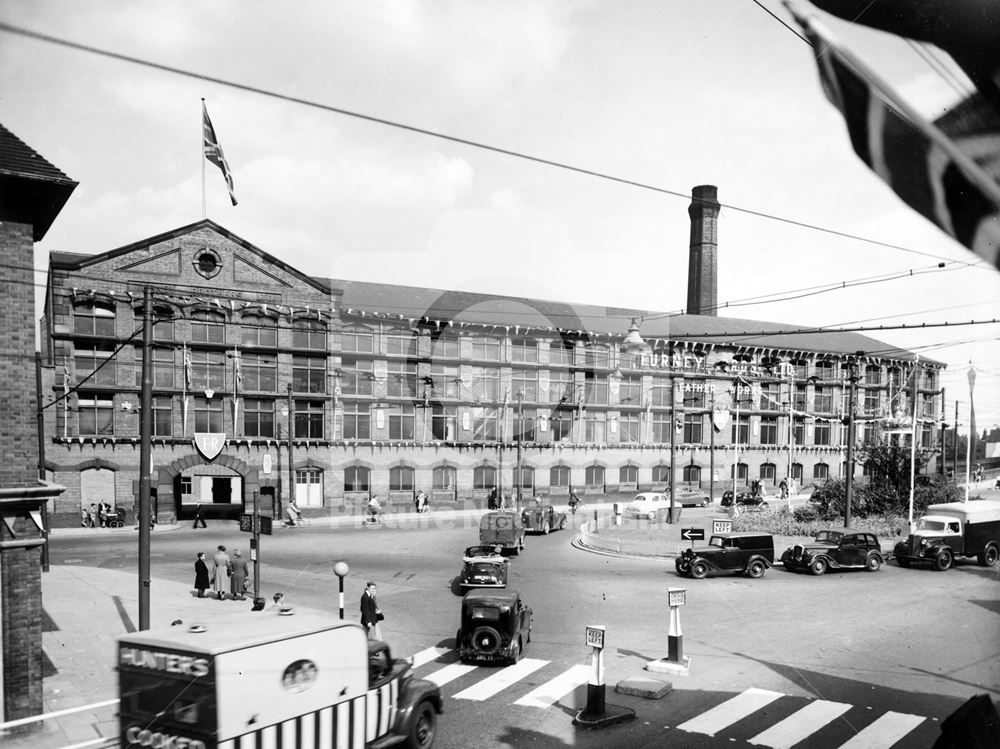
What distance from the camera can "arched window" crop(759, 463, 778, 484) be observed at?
51250mm

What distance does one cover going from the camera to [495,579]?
19.1m

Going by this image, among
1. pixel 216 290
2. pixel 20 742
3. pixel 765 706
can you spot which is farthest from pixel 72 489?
pixel 765 706

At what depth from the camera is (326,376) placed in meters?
29.7

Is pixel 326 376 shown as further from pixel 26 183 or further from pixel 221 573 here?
pixel 26 183

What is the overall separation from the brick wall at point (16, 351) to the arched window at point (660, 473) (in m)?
39.0

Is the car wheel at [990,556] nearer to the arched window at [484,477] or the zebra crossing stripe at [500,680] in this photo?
the zebra crossing stripe at [500,680]

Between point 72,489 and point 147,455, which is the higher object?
point 147,455

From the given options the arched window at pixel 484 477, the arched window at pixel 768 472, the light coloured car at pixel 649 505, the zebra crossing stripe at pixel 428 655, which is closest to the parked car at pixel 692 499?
the light coloured car at pixel 649 505

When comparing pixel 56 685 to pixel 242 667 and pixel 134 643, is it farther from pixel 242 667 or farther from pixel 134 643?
pixel 242 667

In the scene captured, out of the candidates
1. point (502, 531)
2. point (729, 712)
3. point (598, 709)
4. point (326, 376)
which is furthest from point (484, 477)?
point (729, 712)

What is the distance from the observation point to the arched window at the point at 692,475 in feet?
163

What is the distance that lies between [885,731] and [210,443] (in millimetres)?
29397

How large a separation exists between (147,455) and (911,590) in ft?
67.0

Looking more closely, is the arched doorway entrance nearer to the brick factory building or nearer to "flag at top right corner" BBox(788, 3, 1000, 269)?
the brick factory building
